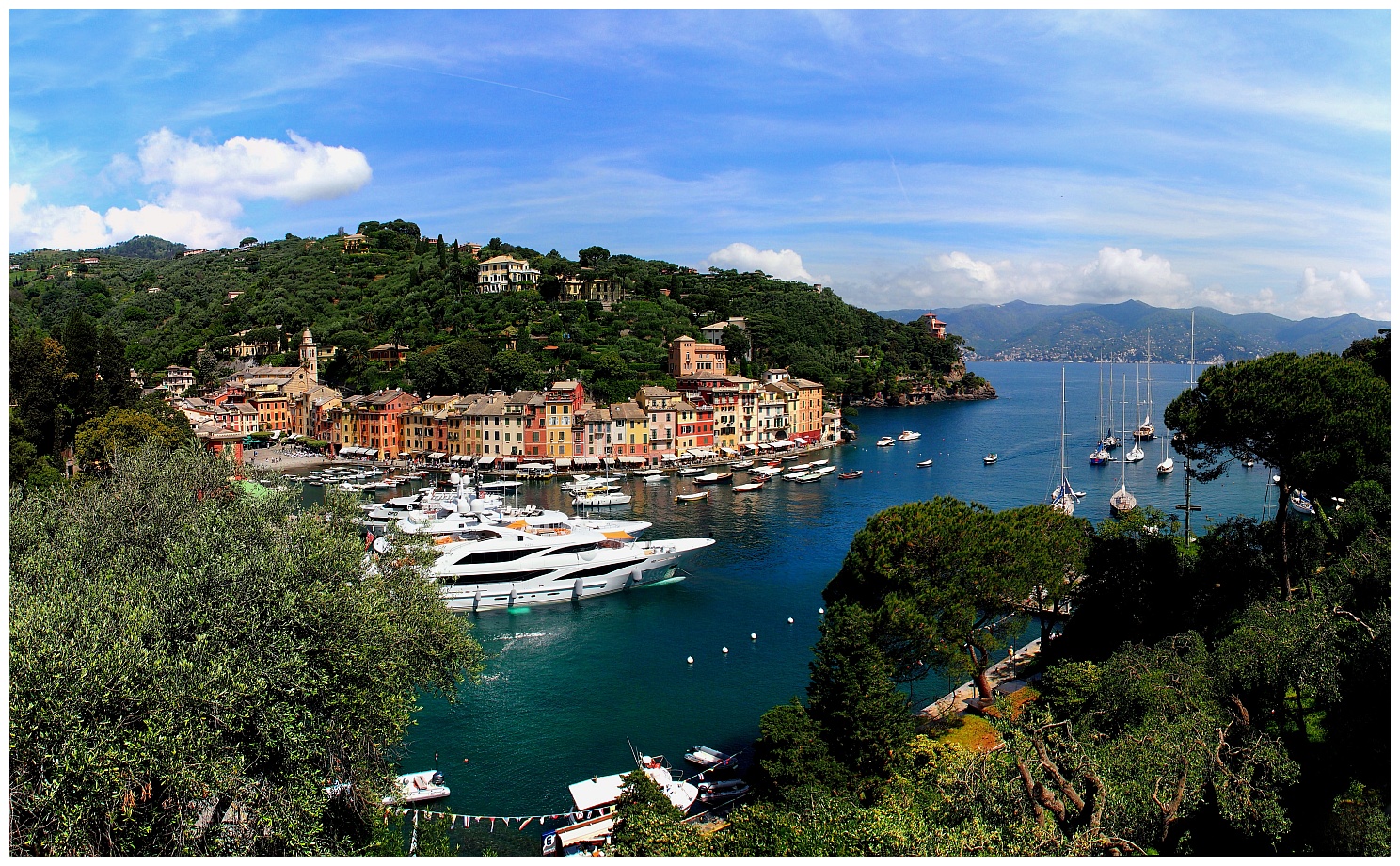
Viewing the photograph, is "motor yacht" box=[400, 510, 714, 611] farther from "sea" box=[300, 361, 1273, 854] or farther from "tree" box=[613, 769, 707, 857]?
"tree" box=[613, 769, 707, 857]

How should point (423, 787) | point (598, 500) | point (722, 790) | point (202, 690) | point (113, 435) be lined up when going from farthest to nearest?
point (598, 500), point (113, 435), point (423, 787), point (722, 790), point (202, 690)

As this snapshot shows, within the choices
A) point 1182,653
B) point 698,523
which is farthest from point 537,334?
point 1182,653

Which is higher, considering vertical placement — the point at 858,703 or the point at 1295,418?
the point at 1295,418

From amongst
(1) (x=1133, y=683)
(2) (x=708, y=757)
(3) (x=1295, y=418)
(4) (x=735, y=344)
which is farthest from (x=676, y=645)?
(4) (x=735, y=344)

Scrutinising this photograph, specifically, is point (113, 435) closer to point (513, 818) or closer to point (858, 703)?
point (513, 818)

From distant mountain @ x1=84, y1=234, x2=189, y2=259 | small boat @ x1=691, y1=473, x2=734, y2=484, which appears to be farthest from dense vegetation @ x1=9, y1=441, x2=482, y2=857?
distant mountain @ x1=84, y1=234, x2=189, y2=259

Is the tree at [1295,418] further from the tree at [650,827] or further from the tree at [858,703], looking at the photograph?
the tree at [650,827]

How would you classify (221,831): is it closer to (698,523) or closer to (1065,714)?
(1065,714)
